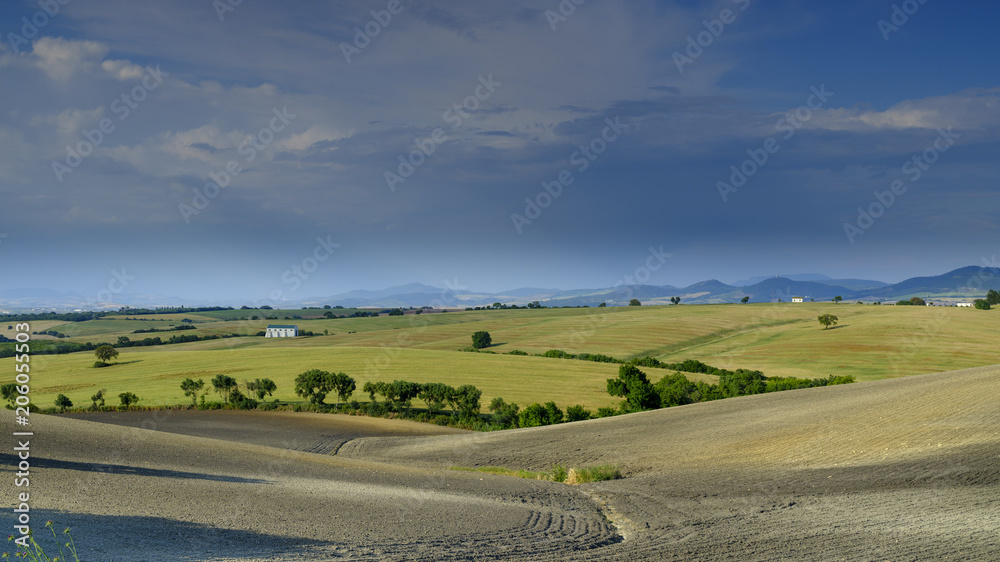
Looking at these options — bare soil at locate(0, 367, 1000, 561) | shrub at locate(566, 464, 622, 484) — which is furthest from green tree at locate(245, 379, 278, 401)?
shrub at locate(566, 464, 622, 484)

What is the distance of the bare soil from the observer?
1134 cm

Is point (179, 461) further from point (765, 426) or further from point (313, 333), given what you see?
point (313, 333)

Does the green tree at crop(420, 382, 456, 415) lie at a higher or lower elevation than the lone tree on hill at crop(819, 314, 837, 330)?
lower

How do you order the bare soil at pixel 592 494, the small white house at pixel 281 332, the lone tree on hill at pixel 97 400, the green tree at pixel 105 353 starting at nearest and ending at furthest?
the bare soil at pixel 592 494 < the lone tree on hill at pixel 97 400 < the green tree at pixel 105 353 < the small white house at pixel 281 332

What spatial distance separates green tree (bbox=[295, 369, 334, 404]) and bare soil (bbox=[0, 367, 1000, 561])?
27.1 meters

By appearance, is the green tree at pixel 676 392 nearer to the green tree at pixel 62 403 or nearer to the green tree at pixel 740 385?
the green tree at pixel 740 385

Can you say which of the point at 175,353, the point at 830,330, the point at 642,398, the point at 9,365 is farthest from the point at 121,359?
the point at 830,330

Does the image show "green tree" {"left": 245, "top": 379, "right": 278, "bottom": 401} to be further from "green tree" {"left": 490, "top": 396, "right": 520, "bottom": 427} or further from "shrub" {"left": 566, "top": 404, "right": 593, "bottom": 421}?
"shrub" {"left": 566, "top": 404, "right": 593, "bottom": 421}

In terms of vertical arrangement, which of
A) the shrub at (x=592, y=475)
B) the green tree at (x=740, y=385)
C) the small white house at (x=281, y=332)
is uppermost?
the small white house at (x=281, y=332)

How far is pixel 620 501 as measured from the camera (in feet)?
58.8

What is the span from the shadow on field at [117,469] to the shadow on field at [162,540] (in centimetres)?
508

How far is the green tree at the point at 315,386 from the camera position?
55.9 meters

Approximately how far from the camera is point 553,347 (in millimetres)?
92125

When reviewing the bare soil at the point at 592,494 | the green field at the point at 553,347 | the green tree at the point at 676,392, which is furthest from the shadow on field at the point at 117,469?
the green tree at the point at 676,392
